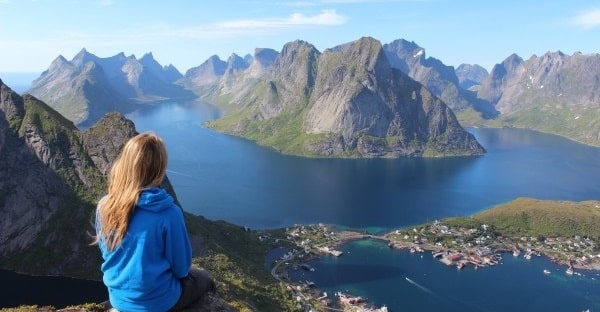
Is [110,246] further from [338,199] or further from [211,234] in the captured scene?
[338,199]

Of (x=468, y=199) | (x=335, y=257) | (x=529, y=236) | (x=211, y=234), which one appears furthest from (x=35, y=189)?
(x=468, y=199)

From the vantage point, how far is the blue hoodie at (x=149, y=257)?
7824mm

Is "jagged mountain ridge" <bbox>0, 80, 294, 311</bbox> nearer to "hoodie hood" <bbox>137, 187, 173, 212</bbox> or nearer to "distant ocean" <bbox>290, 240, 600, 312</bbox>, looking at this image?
"distant ocean" <bbox>290, 240, 600, 312</bbox>

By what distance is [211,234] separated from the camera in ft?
335

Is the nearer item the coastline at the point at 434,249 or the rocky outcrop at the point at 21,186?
the rocky outcrop at the point at 21,186

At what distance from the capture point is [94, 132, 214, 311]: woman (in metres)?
7.77

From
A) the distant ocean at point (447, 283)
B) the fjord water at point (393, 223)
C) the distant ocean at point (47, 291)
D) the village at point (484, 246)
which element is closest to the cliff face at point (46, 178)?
the distant ocean at point (47, 291)

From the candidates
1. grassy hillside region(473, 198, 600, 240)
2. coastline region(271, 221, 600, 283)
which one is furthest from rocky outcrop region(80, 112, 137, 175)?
grassy hillside region(473, 198, 600, 240)

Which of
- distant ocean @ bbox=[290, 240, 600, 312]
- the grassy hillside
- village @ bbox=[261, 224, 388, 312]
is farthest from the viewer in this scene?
the grassy hillside

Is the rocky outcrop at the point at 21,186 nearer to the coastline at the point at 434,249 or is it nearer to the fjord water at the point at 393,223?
the fjord water at the point at 393,223

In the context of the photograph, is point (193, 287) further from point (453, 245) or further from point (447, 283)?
point (453, 245)

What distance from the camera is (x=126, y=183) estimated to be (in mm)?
7879

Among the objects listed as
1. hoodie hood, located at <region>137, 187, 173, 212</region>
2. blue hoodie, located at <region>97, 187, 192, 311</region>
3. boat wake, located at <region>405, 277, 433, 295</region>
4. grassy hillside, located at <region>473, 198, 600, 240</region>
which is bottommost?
boat wake, located at <region>405, 277, 433, 295</region>

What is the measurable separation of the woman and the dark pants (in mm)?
497
